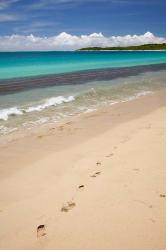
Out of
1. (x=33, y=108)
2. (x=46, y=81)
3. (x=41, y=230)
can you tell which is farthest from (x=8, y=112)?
(x=46, y=81)

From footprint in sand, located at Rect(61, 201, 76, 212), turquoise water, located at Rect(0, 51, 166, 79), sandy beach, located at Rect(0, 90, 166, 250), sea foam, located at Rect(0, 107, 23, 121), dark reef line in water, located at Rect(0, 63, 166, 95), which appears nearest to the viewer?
sandy beach, located at Rect(0, 90, 166, 250)

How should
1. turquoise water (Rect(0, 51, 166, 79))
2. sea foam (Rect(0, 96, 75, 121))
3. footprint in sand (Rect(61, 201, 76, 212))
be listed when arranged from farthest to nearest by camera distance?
turquoise water (Rect(0, 51, 166, 79)) → sea foam (Rect(0, 96, 75, 121)) → footprint in sand (Rect(61, 201, 76, 212))

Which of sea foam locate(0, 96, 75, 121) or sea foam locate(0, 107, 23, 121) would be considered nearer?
sea foam locate(0, 107, 23, 121)

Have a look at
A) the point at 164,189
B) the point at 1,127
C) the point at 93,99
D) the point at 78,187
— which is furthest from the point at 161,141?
the point at 93,99

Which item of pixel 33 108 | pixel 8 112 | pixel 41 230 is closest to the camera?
pixel 41 230

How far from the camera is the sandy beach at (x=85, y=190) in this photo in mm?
2879

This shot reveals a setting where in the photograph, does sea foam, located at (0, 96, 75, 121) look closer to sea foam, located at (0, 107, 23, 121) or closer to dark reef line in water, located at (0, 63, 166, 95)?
sea foam, located at (0, 107, 23, 121)

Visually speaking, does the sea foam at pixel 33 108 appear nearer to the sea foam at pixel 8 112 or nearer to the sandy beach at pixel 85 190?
the sea foam at pixel 8 112

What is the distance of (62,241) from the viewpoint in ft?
9.34

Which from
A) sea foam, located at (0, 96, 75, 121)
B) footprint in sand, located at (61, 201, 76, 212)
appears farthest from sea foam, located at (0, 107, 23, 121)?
footprint in sand, located at (61, 201, 76, 212)

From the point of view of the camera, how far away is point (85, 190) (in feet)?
12.6

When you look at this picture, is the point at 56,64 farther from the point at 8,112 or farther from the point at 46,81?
the point at 8,112

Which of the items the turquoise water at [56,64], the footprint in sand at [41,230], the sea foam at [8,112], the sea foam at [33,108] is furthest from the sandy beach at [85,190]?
the turquoise water at [56,64]

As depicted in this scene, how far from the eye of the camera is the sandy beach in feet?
9.45
